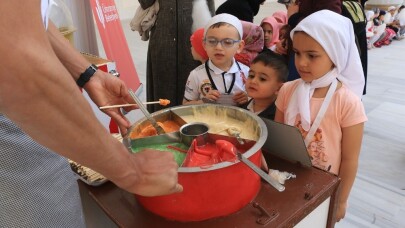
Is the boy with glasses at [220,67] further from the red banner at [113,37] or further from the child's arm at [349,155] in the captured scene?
the red banner at [113,37]

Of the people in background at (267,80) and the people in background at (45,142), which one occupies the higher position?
the people in background at (45,142)

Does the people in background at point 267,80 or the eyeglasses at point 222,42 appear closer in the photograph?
the people in background at point 267,80

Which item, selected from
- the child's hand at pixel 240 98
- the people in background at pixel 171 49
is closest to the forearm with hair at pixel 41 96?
the child's hand at pixel 240 98

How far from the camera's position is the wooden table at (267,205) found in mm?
826

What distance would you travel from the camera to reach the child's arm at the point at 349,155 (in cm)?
A: 122

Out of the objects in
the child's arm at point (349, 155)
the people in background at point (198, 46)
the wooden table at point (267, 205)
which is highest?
the people in background at point (198, 46)

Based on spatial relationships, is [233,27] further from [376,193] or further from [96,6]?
[376,193]

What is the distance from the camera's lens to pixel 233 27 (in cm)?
182

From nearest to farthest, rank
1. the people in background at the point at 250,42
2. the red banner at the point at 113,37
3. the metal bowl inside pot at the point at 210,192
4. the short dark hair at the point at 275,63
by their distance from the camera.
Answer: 1. the metal bowl inside pot at the point at 210,192
2. the short dark hair at the point at 275,63
3. the people in background at the point at 250,42
4. the red banner at the point at 113,37

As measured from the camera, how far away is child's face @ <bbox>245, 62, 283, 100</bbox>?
1528 mm

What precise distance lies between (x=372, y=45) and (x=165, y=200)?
5.78 m

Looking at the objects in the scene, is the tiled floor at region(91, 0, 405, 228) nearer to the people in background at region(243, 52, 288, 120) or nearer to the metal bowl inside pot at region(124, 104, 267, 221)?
the people in background at region(243, 52, 288, 120)

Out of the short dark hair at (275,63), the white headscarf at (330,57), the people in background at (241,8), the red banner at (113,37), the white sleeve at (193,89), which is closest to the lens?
the white headscarf at (330,57)

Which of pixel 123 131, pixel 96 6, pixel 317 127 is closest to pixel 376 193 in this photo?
pixel 317 127
